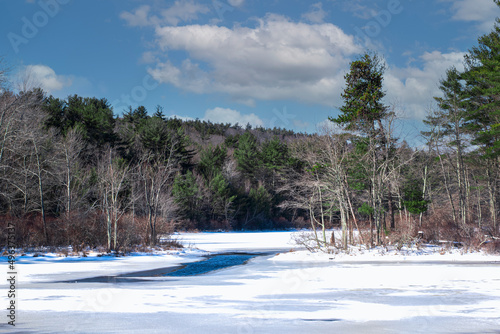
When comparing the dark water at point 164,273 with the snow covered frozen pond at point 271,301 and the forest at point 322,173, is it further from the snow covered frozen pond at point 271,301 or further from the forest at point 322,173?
the forest at point 322,173

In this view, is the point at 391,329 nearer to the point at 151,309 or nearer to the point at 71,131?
the point at 151,309

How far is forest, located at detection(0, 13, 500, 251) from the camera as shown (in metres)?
24.4

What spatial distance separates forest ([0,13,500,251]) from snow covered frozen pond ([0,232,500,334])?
784cm

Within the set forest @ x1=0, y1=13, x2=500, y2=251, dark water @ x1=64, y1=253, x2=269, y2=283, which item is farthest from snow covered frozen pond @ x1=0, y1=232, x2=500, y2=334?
forest @ x1=0, y1=13, x2=500, y2=251

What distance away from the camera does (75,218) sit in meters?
24.4

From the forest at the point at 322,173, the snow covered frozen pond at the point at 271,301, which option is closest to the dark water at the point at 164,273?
the snow covered frozen pond at the point at 271,301

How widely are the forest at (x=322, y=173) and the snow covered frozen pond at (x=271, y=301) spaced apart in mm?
7836

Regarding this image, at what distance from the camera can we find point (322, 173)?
32156 millimetres

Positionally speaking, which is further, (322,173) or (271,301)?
(322,173)

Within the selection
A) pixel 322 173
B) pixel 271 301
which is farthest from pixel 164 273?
pixel 322 173

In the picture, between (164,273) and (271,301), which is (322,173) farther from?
(271,301)

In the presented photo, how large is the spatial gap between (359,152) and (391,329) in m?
20.8

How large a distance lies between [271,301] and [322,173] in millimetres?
23193

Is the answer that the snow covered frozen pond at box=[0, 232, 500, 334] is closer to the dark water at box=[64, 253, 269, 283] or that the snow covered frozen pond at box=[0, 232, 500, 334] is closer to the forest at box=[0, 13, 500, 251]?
the dark water at box=[64, 253, 269, 283]
